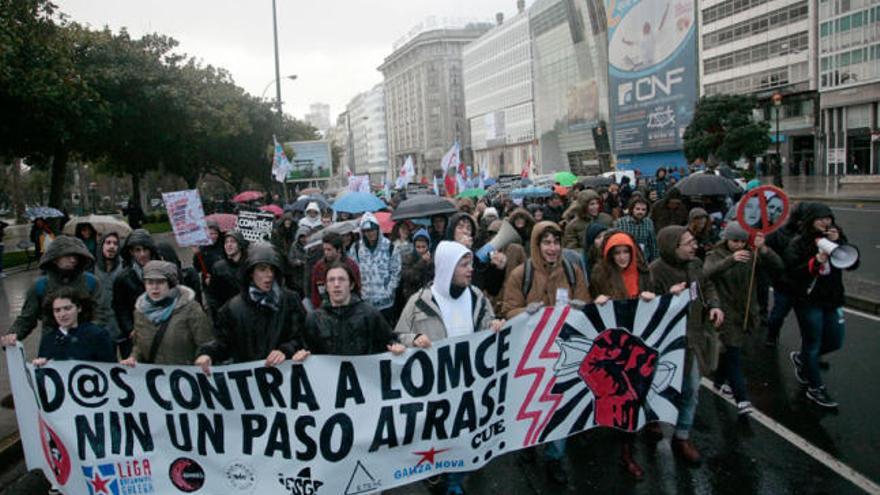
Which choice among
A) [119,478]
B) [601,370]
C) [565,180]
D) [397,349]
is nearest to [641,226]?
[601,370]

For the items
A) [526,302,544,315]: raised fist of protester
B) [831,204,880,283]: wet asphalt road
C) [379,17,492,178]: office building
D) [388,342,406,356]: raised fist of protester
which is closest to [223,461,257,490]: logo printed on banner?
[388,342,406,356]: raised fist of protester

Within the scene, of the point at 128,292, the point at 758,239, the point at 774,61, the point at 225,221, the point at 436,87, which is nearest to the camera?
the point at 758,239

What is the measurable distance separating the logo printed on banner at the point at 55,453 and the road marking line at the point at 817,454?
478 cm

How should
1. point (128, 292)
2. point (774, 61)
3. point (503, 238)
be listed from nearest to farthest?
1. point (128, 292)
2. point (503, 238)
3. point (774, 61)

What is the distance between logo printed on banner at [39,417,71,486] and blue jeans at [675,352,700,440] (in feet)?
12.8

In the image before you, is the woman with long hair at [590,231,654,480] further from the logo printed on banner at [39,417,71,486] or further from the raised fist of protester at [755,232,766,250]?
the logo printed on banner at [39,417,71,486]

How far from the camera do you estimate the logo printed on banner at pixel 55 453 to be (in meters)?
3.99

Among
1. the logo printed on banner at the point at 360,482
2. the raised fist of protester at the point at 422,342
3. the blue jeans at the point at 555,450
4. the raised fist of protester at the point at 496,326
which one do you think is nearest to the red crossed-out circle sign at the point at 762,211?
the blue jeans at the point at 555,450

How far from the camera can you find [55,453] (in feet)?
13.2

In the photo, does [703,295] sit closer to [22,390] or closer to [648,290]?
[648,290]

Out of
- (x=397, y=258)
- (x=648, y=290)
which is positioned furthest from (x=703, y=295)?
(x=397, y=258)

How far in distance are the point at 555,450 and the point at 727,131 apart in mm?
47001

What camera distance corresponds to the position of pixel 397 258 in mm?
6961

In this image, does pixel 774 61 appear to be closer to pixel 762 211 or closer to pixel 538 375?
pixel 762 211
